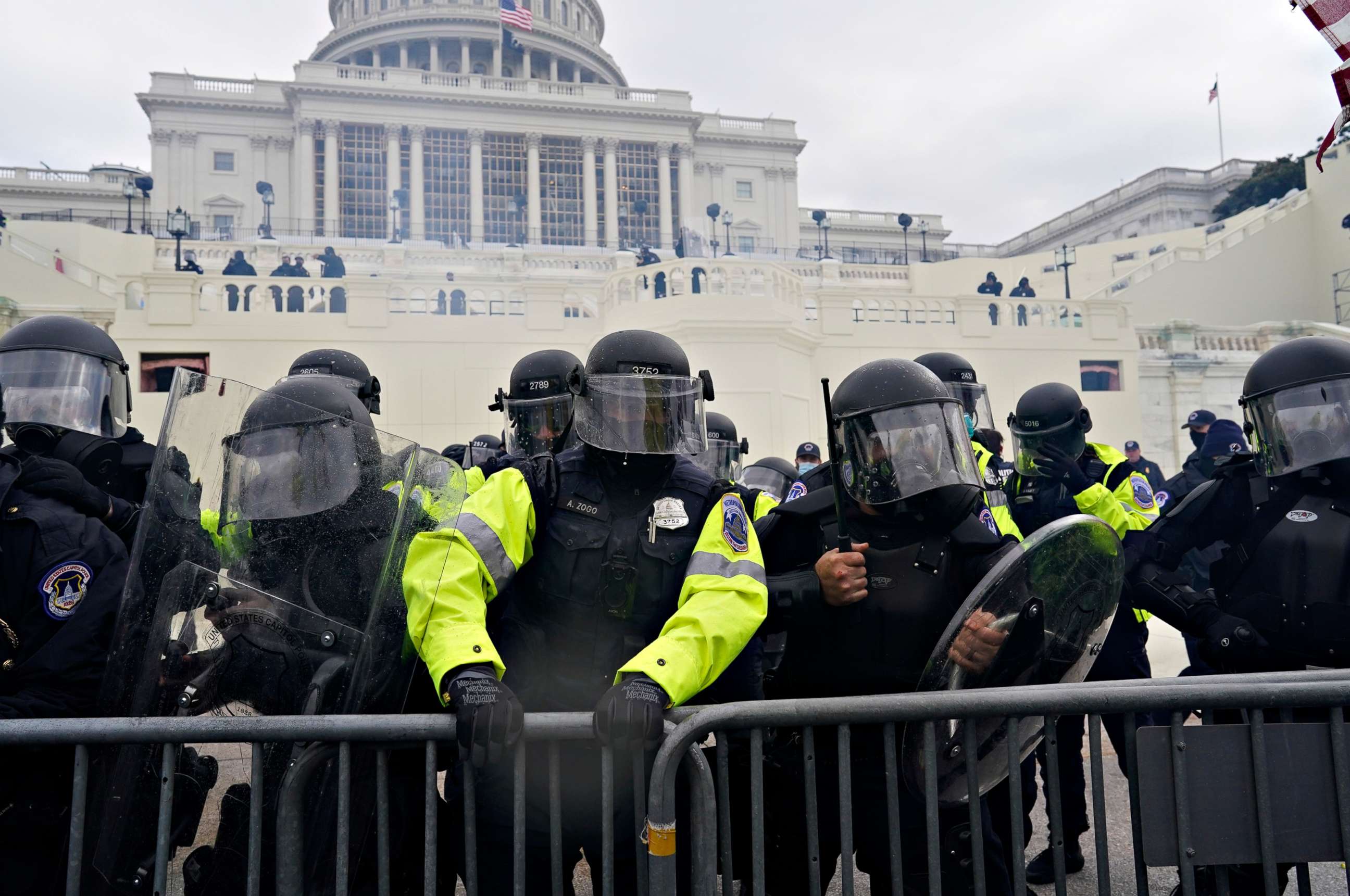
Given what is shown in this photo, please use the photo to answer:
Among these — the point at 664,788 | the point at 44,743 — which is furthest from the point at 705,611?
the point at 44,743

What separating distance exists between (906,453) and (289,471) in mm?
1640

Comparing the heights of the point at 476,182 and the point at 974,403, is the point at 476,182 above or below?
above

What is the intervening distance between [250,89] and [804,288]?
1656 inches

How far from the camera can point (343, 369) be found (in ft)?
15.0

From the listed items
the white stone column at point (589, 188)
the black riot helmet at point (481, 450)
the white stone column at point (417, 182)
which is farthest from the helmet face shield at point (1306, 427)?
the white stone column at point (589, 188)

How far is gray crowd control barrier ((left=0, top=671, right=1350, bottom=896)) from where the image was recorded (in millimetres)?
1918

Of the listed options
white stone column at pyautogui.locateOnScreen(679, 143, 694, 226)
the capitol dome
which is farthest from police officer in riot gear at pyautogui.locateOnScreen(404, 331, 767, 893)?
the capitol dome

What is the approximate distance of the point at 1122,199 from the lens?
45688 millimetres

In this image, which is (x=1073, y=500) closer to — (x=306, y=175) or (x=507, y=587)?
(x=507, y=587)

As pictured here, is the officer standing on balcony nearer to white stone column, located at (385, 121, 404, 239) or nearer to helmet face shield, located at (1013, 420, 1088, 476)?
helmet face shield, located at (1013, 420, 1088, 476)

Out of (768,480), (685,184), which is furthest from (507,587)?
(685,184)

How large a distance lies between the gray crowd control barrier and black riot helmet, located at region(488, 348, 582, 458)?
2.21 metres

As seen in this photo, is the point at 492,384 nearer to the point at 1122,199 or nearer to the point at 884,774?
the point at 884,774

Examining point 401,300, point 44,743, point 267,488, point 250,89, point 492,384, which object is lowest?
point 44,743
